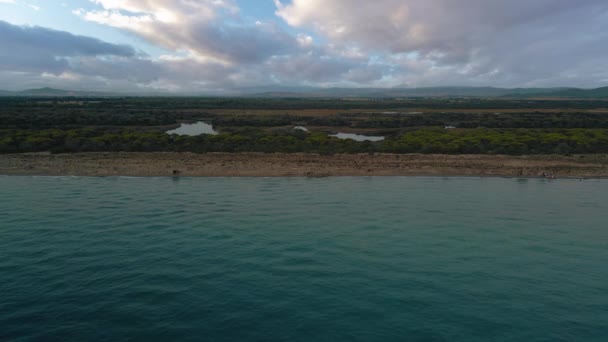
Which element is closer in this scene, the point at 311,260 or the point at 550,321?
the point at 550,321

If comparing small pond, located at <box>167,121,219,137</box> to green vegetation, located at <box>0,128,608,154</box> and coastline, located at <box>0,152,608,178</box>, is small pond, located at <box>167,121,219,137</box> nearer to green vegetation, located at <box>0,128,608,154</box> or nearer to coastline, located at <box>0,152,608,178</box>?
green vegetation, located at <box>0,128,608,154</box>

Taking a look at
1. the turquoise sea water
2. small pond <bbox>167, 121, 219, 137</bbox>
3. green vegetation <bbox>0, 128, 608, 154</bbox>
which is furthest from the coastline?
small pond <bbox>167, 121, 219, 137</bbox>

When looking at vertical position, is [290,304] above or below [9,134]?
below

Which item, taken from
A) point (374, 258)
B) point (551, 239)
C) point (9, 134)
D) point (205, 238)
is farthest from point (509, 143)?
point (9, 134)

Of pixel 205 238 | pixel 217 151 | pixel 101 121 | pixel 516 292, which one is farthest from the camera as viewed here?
pixel 101 121

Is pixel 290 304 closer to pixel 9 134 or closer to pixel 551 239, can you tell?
pixel 551 239

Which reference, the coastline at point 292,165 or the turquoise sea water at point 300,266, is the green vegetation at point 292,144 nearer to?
the coastline at point 292,165

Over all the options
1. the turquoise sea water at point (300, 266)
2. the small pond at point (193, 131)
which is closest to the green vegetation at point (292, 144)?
the small pond at point (193, 131)
